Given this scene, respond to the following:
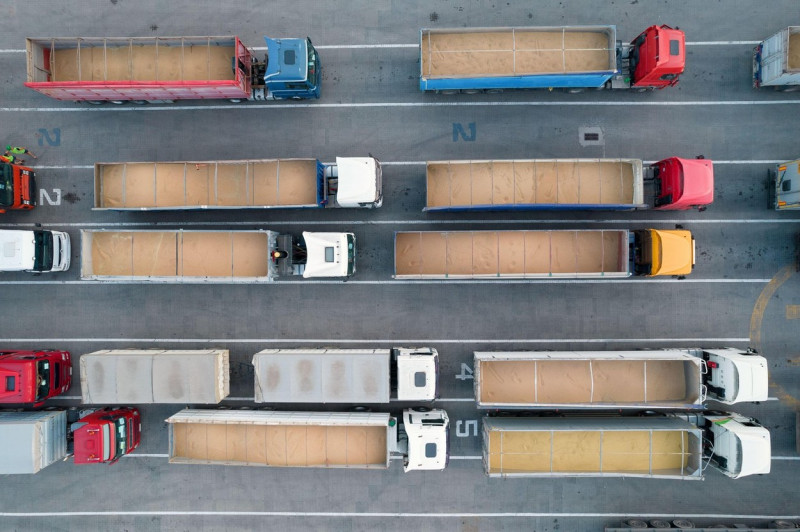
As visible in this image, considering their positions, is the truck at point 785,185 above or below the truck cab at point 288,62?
below

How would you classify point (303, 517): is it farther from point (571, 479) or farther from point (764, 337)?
point (764, 337)

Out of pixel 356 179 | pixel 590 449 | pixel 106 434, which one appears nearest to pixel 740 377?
pixel 590 449

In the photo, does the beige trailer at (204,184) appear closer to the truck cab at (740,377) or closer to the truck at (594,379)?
the truck at (594,379)

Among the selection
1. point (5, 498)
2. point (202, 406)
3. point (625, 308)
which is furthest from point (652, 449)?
point (5, 498)

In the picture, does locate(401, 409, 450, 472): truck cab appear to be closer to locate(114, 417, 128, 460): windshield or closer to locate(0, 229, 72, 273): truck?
locate(114, 417, 128, 460): windshield

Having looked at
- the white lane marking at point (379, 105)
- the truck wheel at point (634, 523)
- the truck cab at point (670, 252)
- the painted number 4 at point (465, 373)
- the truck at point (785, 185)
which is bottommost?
the truck wheel at point (634, 523)

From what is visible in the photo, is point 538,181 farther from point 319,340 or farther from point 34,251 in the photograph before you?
point 34,251

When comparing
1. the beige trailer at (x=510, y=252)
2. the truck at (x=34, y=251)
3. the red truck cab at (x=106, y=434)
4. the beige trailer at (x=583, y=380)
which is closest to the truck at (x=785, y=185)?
the beige trailer at (x=510, y=252)
